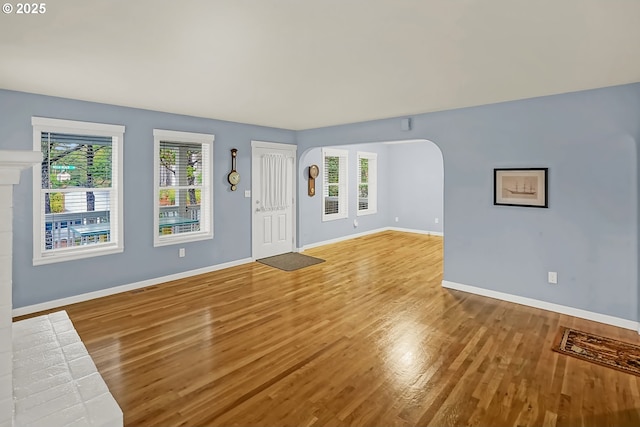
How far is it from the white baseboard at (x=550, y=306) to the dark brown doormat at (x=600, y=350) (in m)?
0.45

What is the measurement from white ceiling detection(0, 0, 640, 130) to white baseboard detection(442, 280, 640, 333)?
241 centimetres

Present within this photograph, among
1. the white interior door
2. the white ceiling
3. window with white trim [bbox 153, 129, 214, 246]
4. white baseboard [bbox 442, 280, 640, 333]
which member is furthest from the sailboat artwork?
window with white trim [bbox 153, 129, 214, 246]

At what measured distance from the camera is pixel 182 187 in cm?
530

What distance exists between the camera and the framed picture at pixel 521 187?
3.99 m

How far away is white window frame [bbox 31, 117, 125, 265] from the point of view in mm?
3916

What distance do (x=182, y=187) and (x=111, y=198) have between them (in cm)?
100

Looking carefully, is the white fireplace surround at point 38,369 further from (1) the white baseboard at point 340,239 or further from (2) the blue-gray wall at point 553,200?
(1) the white baseboard at point 340,239

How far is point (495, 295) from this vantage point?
4.41 metres

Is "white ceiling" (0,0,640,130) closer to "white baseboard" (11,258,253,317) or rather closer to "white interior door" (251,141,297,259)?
"white interior door" (251,141,297,259)

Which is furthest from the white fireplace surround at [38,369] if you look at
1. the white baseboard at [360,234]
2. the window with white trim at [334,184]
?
the window with white trim at [334,184]

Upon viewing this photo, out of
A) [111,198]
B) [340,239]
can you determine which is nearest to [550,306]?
[340,239]

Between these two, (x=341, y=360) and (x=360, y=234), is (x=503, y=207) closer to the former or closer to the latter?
(x=341, y=360)
